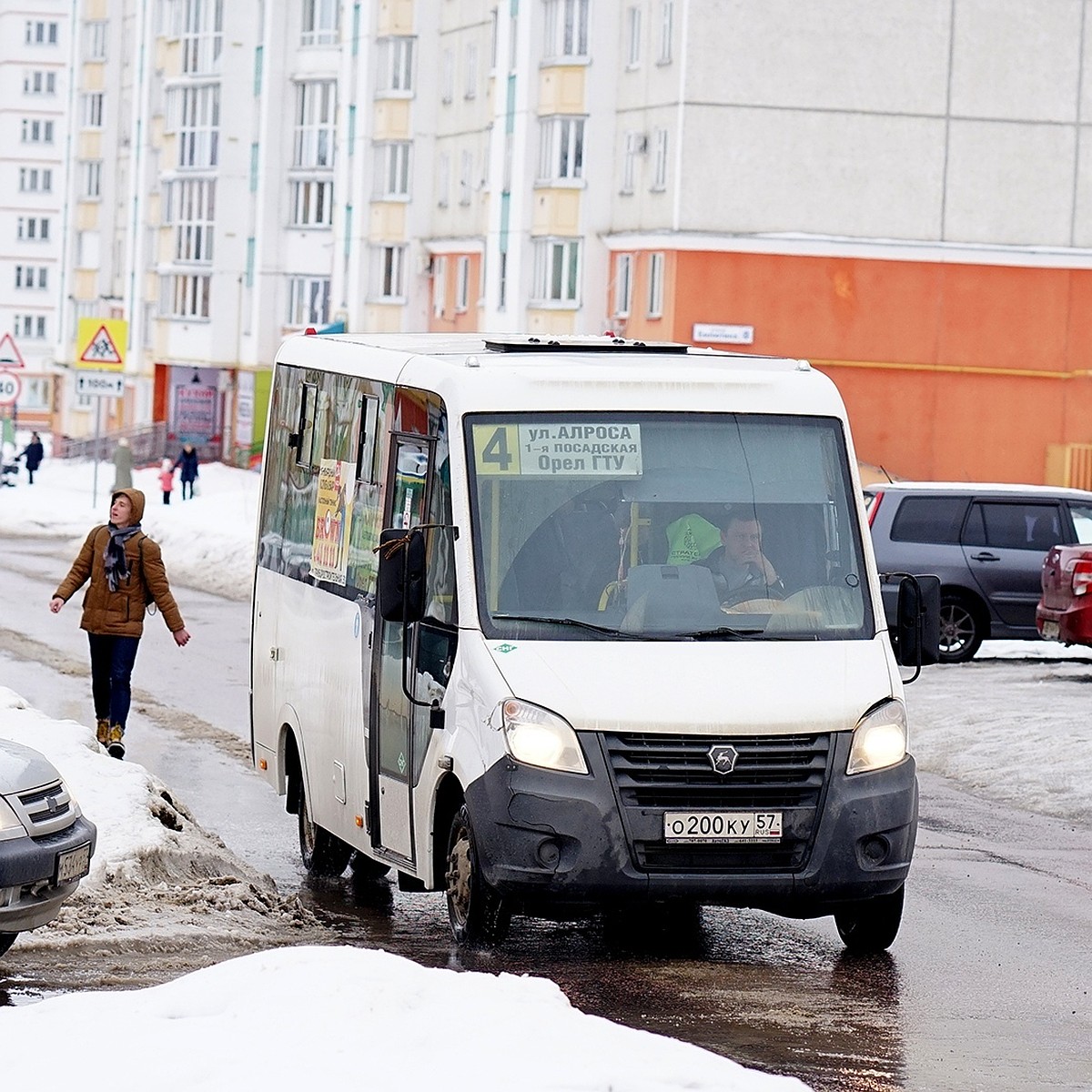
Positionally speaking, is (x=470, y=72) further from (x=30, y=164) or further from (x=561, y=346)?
(x=30, y=164)

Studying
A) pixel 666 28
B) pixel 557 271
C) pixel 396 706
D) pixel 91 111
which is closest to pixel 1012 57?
pixel 666 28

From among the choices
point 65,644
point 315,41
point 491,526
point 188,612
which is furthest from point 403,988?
point 315,41

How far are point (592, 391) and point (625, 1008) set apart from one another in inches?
106

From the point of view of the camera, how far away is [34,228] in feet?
391

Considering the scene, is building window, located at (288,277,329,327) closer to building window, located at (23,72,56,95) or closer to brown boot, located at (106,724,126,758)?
building window, located at (23,72,56,95)

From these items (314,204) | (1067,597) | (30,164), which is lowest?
(1067,597)

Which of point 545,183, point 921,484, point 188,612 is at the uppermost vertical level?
point 545,183

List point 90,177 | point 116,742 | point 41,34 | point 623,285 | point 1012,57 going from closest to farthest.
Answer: point 116,742 → point 1012,57 → point 623,285 → point 90,177 → point 41,34

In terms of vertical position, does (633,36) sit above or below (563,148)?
above

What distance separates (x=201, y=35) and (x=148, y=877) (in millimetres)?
69677

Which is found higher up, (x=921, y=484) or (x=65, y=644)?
(x=921, y=484)

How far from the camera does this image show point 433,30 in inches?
2562

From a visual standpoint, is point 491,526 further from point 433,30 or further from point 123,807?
point 433,30

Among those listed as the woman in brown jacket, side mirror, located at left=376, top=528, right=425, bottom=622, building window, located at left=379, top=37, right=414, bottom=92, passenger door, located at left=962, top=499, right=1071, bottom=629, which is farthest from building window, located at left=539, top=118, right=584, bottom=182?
side mirror, located at left=376, top=528, right=425, bottom=622
